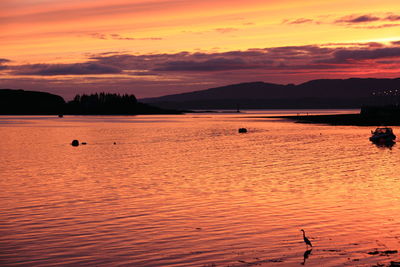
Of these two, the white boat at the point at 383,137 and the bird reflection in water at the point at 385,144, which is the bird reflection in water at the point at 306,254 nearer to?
the bird reflection in water at the point at 385,144

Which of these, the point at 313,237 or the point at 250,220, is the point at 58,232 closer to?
the point at 250,220

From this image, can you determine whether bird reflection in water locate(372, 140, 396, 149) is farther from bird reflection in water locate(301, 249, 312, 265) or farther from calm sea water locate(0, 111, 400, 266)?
bird reflection in water locate(301, 249, 312, 265)

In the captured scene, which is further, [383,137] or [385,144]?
[383,137]

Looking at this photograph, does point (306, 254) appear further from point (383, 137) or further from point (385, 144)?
point (383, 137)

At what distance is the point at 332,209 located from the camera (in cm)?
3195

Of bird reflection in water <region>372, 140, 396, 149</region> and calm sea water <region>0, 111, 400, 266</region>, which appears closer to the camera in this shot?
calm sea water <region>0, 111, 400, 266</region>

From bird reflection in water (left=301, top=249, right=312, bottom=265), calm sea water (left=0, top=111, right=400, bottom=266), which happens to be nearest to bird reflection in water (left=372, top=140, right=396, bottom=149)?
calm sea water (left=0, top=111, right=400, bottom=266)

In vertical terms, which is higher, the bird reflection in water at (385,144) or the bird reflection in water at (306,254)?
the bird reflection in water at (306,254)

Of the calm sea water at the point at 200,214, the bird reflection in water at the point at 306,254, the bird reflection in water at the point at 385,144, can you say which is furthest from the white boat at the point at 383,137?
the bird reflection in water at the point at 306,254

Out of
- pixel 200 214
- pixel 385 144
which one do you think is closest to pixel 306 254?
pixel 200 214

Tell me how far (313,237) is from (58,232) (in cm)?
1177

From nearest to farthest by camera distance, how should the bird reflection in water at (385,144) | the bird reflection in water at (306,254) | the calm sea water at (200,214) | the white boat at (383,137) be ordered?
the bird reflection in water at (306,254) < the calm sea water at (200,214) < the bird reflection in water at (385,144) < the white boat at (383,137)

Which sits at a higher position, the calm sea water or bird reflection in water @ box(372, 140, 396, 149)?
the calm sea water

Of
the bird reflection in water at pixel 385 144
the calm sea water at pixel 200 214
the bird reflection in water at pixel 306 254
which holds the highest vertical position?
the bird reflection in water at pixel 306 254
